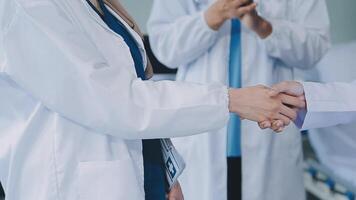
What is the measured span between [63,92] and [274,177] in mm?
816

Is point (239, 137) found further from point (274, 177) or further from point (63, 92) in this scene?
point (63, 92)

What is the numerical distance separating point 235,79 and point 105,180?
0.65 m

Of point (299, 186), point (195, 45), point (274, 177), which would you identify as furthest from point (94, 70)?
point (299, 186)

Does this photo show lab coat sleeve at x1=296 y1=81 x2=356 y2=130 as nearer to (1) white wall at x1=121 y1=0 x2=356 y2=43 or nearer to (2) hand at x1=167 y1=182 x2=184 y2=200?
(2) hand at x1=167 y1=182 x2=184 y2=200

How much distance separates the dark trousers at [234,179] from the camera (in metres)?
1.31

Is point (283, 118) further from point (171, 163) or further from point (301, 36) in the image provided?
point (301, 36)

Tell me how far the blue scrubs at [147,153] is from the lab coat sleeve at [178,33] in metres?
0.40

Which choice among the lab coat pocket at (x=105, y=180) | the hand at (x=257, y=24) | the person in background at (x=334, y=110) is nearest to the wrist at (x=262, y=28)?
the hand at (x=257, y=24)

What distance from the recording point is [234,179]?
132 centimetres

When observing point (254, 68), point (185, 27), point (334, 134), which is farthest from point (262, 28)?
point (334, 134)

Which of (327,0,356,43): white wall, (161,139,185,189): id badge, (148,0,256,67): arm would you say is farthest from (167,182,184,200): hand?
(327,0,356,43): white wall

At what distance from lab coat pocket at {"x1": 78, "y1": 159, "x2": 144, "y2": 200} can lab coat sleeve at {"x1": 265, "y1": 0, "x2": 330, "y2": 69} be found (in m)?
0.67

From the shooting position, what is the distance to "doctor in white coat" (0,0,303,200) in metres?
0.68

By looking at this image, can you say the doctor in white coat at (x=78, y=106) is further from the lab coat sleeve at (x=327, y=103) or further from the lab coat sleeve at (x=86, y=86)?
the lab coat sleeve at (x=327, y=103)
